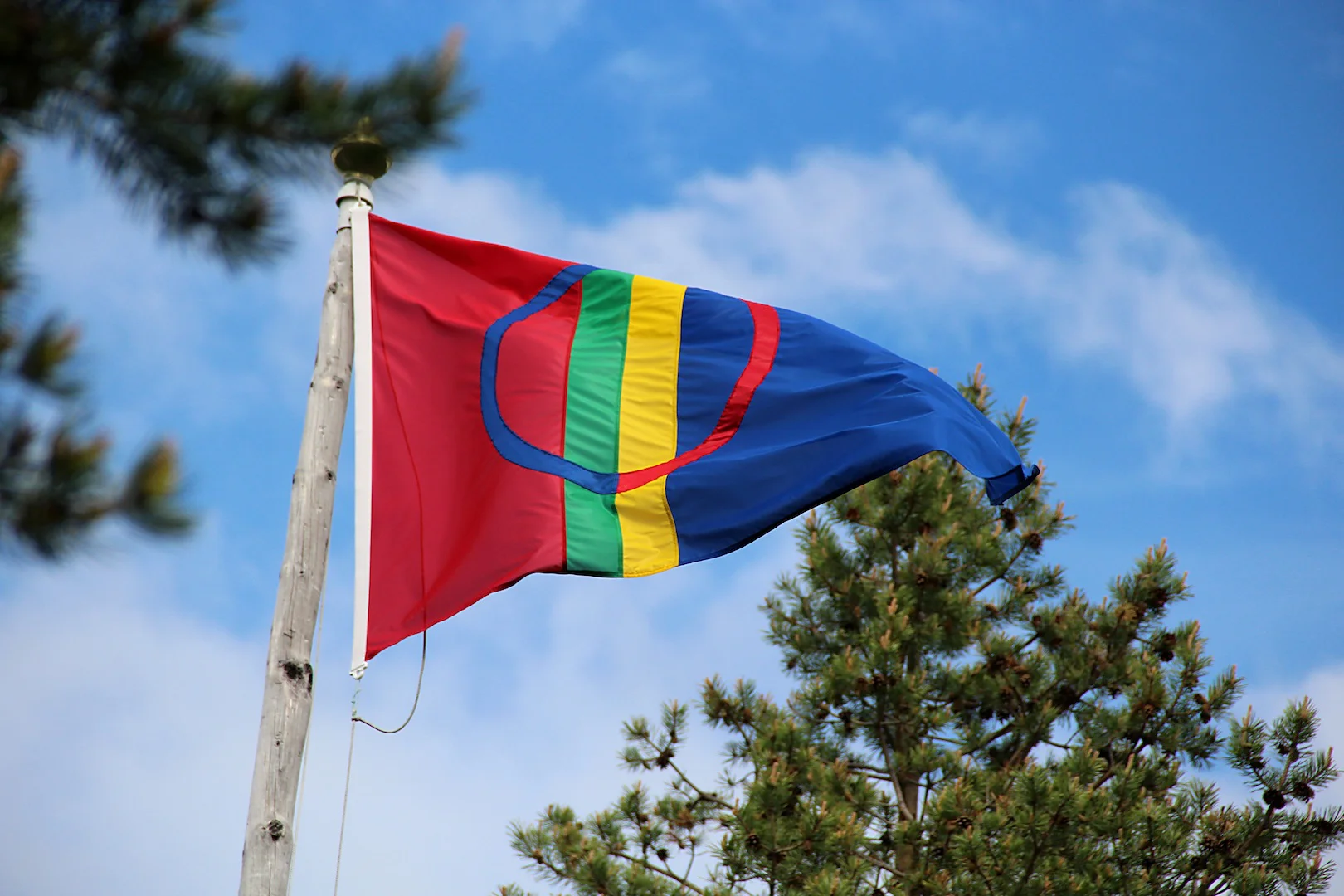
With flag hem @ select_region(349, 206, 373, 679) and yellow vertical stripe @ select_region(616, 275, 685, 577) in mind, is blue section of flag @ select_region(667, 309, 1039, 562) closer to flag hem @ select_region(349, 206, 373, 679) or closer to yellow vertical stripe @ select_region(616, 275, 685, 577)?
yellow vertical stripe @ select_region(616, 275, 685, 577)

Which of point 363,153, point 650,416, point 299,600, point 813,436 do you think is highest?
point 650,416

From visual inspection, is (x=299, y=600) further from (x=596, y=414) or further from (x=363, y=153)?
(x=596, y=414)

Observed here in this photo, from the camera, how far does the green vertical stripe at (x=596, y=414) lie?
5.90 metres

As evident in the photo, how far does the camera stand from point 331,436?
5.22m

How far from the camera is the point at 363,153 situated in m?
3.86

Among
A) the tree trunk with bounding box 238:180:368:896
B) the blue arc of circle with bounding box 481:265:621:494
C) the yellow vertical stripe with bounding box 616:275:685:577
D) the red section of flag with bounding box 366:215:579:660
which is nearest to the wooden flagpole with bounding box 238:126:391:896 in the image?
the tree trunk with bounding box 238:180:368:896

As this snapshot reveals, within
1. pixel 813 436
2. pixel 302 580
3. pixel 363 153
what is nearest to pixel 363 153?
pixel 363 153

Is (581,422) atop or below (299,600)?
atop

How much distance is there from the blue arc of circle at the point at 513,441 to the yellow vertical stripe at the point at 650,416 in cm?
14

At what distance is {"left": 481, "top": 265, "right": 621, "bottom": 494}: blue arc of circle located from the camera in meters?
5.97

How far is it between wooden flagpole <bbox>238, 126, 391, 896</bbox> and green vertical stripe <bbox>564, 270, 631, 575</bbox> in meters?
1.07

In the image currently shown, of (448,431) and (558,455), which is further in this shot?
(558,455)

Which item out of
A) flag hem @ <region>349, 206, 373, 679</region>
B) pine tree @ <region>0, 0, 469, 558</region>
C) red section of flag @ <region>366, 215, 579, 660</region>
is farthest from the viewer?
red section of flag @ <region>366, 215, 579, 660</region>

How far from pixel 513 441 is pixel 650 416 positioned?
0.79 m
